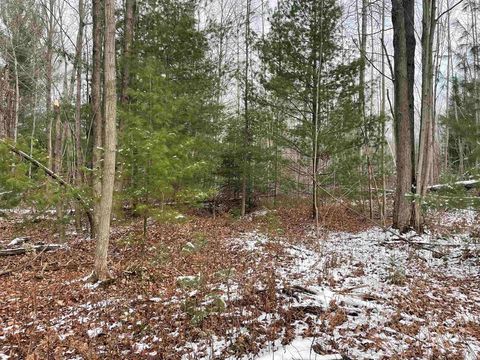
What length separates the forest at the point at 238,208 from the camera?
154 inches

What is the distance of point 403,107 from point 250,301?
7185 mm

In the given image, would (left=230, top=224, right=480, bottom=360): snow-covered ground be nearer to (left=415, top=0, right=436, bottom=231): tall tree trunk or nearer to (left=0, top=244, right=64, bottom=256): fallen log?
(left=415, top=0, right=436, bottom=231): tall tree trunk

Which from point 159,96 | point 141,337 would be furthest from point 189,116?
point 141,337

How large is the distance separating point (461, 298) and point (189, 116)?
804cm

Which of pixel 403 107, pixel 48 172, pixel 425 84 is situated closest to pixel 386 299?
pixel 425 84

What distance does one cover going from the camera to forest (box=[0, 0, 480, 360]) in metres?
3.92

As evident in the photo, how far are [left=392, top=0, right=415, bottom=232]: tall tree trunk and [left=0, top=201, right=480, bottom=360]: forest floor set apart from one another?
2.80ft

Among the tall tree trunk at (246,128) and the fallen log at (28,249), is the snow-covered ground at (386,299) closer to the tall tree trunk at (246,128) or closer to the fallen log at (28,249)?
the fallen log at (28,249)

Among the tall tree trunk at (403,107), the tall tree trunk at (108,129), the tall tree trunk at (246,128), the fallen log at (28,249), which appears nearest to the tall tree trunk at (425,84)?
the tall tree trunk at (403,107)

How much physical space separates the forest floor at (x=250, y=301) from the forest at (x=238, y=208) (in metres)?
0.03

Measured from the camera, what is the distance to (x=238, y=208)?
48.4 ft

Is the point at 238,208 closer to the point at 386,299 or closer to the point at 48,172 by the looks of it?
the point at 48,172

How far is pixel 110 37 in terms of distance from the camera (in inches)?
225

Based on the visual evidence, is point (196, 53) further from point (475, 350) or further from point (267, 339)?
point (475, 350)
